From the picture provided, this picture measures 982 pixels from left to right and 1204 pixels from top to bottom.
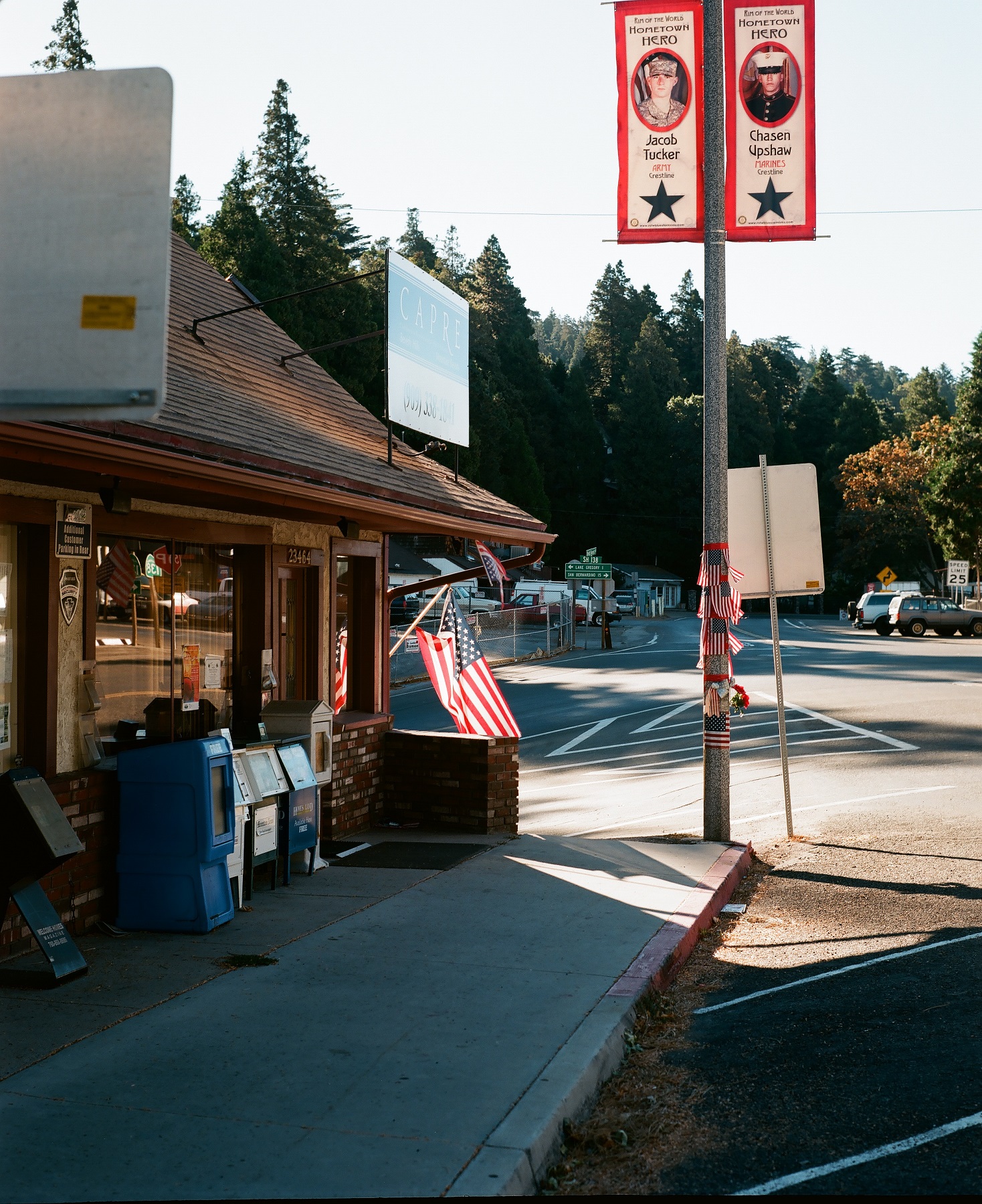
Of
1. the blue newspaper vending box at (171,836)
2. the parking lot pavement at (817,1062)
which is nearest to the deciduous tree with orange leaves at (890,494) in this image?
the parking lot pavement at (817,1062)

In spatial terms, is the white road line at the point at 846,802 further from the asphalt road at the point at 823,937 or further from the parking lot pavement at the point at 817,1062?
the parking lot pavement at the point at 817,1062

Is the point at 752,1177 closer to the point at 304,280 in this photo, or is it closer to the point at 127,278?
the point at 127,278

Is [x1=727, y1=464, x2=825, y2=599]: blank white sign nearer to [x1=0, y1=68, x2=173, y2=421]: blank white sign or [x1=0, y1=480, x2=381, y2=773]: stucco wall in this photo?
[x1=0, y1=480, x2=381, y2=773]: stucco wall

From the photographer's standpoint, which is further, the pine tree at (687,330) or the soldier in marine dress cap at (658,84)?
the pine tree at (687,330)

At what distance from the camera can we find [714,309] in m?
10.6

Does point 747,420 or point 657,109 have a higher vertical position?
point 747,420

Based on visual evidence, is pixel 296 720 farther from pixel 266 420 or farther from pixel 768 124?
pixel 768 124

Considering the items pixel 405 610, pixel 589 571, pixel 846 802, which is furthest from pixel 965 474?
pixel 846 802

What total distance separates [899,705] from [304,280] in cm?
4775

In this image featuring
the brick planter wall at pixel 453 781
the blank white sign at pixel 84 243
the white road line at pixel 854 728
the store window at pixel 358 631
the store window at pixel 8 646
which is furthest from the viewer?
the white road line at pixel 854 728

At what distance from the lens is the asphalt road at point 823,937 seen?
14.4ft

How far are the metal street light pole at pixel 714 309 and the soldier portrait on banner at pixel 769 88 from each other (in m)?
0.25

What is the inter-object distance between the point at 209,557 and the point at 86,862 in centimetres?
293

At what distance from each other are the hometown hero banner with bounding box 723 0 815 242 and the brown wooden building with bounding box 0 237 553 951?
3609mm
